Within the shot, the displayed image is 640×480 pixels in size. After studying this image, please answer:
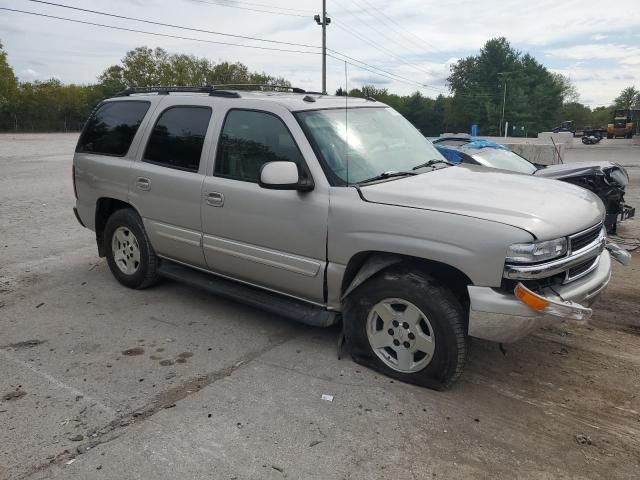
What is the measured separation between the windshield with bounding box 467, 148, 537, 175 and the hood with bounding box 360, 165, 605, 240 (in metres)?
4.36

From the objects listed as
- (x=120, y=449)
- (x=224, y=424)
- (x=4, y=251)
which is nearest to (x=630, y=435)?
(x=224, y=424)

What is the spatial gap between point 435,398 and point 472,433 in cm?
39

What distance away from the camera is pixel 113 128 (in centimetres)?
547

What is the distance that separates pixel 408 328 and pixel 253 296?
1.42 metres

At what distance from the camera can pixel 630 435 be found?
9.89ft

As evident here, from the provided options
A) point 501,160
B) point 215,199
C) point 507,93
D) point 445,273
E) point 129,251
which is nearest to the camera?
point 445,273

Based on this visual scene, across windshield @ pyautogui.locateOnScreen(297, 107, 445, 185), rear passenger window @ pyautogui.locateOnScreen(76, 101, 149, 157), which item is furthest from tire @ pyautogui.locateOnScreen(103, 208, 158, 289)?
windshield @ pyautogui.locateOnScreen(297, 107, 445, 185)

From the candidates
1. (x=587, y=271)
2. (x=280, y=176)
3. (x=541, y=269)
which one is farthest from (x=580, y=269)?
(x=280, y=176)

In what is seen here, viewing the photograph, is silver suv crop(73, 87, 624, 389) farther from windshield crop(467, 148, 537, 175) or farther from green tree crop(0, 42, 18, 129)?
green tree crop(0, 42, 18, 129)

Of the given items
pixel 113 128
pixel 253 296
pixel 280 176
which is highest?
pixel 113 128

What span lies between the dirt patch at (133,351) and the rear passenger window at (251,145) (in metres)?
1.53

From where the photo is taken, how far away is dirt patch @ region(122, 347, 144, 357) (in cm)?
405

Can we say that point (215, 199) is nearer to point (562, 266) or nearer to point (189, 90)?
point (189, 90)

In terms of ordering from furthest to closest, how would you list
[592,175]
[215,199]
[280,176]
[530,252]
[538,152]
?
1. [538,152]
2. [592,175]
3. [215,199]
4. [280,176]
5. [530,252]
